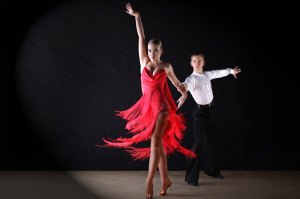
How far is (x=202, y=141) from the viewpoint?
3.89m

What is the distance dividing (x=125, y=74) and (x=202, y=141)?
1515 mm

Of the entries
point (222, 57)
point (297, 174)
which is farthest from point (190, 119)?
point (297, 174)

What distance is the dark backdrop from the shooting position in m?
4.61

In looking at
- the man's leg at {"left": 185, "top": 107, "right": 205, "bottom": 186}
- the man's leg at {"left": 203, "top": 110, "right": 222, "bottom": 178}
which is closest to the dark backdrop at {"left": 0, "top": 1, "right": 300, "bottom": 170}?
the man's leg at {"left": 203, "top": 110, "right": 222, "bottom": 178}

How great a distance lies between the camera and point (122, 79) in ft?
15.3

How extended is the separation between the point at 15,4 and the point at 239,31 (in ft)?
10.6

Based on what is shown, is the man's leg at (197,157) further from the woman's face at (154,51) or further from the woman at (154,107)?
the woman's face at (154,51)

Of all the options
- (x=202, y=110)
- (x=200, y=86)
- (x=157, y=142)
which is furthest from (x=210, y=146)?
(x=157, y=142)

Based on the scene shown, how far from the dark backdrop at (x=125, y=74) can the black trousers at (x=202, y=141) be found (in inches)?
24.8

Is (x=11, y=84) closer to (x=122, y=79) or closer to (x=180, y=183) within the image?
(x=122, y=79)

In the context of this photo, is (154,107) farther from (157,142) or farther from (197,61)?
(197,61)

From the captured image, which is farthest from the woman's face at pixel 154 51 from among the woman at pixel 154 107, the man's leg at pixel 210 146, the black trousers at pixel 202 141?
the man's leg at pixel 210 146

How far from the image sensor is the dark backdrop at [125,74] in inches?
181

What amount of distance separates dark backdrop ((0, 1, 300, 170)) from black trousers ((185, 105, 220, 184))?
2.06 feet
